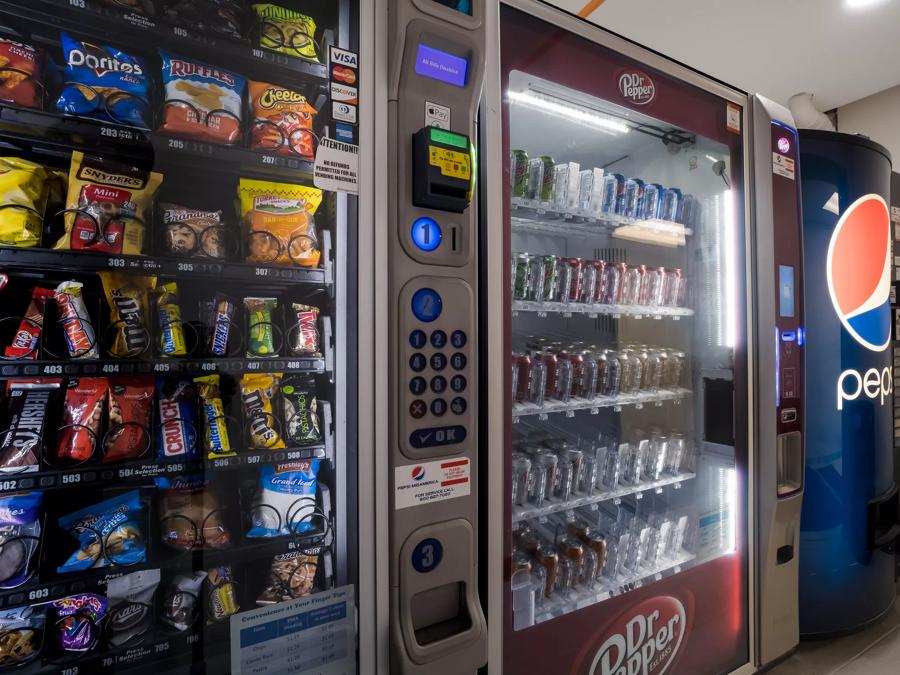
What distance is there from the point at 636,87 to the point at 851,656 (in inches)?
101

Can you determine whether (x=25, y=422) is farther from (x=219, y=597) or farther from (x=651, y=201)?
(x=651, y=201)

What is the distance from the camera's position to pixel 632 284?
1.95 meters

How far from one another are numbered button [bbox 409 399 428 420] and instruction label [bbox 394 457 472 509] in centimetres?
11

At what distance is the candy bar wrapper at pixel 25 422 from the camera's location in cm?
102

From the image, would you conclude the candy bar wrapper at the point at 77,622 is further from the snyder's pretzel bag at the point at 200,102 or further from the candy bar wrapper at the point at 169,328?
the snyder's pretzel bag at the point at 200,102

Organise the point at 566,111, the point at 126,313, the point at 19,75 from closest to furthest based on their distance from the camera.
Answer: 1. the point at 19,75
2. the point at 126,313
3. the point at 566,111

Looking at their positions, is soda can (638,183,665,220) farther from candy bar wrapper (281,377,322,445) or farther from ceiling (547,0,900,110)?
candy bar wrapper (281,377,322,445)

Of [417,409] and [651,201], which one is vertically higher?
[651,201]

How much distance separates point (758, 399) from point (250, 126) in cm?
195

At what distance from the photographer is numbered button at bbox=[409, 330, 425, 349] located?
114cm

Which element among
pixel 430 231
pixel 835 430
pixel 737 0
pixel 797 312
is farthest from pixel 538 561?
pixel 737 0

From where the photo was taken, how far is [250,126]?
1253mm

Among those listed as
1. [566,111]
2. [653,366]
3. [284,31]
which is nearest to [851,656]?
[653,366]

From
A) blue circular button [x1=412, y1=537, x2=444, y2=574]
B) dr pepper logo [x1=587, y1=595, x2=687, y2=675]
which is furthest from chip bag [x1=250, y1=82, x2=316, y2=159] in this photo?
dr pepper logo [x1=587, y1=595, x2=687, y2=675]
